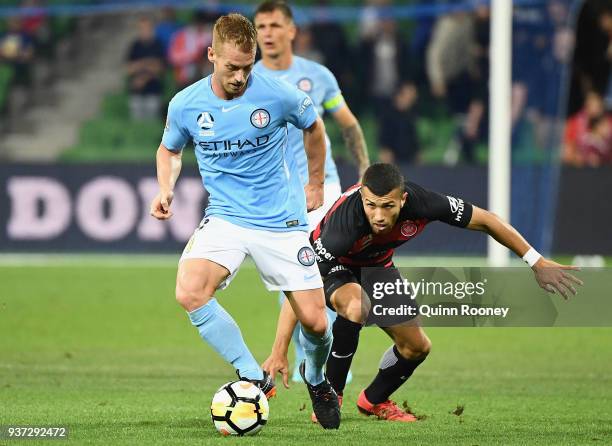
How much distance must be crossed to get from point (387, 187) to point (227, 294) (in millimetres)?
8185

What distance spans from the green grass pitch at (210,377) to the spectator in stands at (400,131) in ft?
15.3

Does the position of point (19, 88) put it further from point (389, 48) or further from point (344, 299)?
point (344, 299)

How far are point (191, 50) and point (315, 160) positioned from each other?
14.2m

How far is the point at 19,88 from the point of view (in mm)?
22469

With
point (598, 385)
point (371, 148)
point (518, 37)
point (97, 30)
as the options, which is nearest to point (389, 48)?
point (371, 148)

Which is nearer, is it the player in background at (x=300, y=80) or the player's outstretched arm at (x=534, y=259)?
the player's outstretched arm at (x=534, y=259)

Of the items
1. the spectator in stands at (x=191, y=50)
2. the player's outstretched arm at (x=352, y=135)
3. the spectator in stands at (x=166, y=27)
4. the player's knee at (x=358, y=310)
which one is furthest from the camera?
the spectator in stands at (x=166, y=27)

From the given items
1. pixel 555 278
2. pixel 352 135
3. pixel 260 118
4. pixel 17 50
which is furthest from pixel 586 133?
pixel 260 118

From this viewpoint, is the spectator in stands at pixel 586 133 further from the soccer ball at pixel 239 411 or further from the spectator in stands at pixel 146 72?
the soccer ball at pixel 239 411

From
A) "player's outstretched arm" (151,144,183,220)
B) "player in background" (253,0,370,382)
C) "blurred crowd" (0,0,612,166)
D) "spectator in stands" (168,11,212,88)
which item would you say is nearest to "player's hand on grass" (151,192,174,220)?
"player's outstretched arm" (151,144,183,220)

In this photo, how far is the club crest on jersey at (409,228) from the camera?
283 inches

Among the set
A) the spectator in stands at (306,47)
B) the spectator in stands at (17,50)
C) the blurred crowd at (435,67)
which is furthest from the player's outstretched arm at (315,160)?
the spectator in stands at (17,50)

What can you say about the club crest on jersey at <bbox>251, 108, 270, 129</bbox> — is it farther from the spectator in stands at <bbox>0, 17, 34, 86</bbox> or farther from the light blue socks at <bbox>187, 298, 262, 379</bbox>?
the spectator in stands at <bbox>0, 17, 34, 86</bbox>

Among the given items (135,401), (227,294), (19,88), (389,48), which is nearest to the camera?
(135,401)
